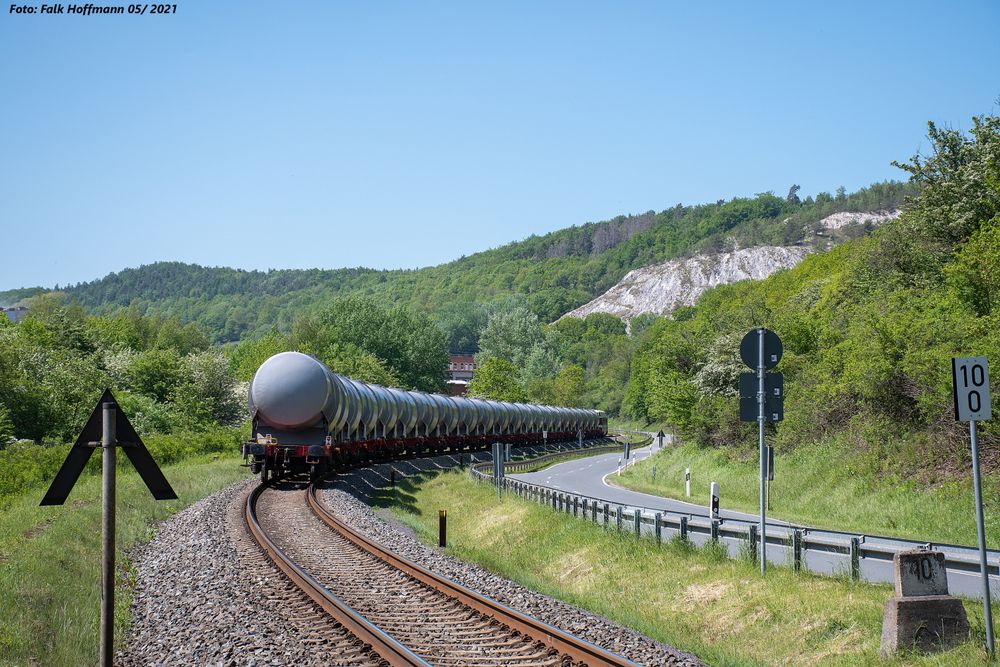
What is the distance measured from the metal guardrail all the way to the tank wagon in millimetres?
10295

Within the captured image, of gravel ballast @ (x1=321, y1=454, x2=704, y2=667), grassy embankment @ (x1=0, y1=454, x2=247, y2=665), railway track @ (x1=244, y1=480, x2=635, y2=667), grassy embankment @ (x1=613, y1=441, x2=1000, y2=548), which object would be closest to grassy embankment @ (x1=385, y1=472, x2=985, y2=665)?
gravel ballast @ (x1=321, y1=454, x2=704, y2=667)

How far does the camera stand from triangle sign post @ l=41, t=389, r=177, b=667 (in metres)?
6.77

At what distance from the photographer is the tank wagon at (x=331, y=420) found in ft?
95.8

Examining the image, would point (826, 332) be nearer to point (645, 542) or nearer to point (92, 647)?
point (645, 542)

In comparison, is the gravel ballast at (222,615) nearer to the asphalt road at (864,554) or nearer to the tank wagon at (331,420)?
the asphalt road at (864,554)

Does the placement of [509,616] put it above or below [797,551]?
below

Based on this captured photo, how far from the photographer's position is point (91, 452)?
704 cm

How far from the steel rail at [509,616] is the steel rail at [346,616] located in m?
1.52

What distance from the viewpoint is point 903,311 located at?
27.6 meters

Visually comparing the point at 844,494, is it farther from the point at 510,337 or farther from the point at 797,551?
the point at 510,337

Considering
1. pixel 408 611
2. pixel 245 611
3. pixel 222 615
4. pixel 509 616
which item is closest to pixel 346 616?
pixel 408 611

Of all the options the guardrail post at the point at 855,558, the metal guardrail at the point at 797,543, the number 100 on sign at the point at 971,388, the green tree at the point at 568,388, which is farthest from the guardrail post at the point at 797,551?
the green tree at the point at 568,388

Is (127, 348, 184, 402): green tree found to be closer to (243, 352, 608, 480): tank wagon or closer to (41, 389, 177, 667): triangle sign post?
(243, 352, 608, 480): tank wagon

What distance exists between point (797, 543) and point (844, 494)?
1578 cm
